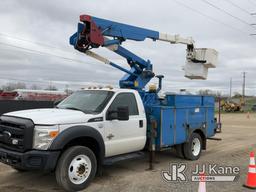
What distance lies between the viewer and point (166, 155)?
1031 cm

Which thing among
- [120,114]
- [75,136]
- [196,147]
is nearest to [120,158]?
[120,114]

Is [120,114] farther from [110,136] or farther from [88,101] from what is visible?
[88,101]

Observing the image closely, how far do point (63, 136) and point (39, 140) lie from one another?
16.9 inches

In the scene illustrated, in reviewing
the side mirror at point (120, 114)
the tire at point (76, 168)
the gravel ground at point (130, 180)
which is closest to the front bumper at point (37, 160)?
the tire at point (76, 168)

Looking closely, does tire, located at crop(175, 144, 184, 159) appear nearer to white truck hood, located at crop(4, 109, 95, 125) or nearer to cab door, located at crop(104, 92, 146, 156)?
cab door, located at crop(104, 92, 146, 156)

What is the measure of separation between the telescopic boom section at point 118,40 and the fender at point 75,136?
8.77ft

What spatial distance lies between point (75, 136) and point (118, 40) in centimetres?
392

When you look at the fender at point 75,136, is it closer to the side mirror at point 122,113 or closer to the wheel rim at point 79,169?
the wheel rim at point 79,169

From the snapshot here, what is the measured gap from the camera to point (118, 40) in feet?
30.6

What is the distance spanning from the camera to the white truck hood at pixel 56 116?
240 inches

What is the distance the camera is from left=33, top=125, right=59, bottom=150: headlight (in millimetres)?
5965

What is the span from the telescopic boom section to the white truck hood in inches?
92.0

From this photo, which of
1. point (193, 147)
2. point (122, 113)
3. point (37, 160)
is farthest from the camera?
point (193, 147)

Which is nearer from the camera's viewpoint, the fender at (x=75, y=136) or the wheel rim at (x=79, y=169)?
the fender at (x=75, y=136)
